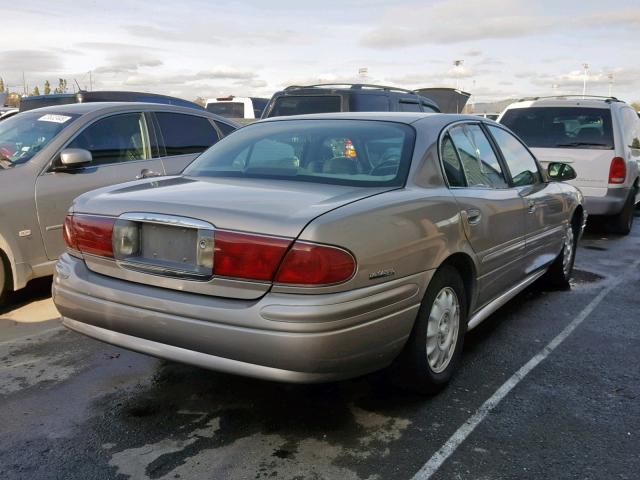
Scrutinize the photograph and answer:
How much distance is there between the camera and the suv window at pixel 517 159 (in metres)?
4.57

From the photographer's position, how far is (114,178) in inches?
215

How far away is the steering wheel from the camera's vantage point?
336 centimetres

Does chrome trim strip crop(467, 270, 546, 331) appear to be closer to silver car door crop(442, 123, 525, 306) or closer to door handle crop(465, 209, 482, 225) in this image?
silver car door crop(442, 123, 525, 306)

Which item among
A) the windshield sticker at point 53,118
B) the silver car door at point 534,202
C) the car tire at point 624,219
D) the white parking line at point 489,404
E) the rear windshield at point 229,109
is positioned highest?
the rear windshield at point 229,109

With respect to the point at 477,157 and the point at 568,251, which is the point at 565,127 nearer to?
the point at 568,251

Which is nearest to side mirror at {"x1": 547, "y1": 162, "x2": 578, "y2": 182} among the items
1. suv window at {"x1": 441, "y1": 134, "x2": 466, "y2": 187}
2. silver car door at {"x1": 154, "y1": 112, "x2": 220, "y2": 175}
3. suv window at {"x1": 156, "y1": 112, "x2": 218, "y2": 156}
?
suv window at {"x1": 441, "y1": 134, "x2": 466, "y2": 187}

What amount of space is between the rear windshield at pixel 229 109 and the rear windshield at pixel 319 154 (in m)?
13.7

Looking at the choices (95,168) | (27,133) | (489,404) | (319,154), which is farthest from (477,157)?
(27,133)

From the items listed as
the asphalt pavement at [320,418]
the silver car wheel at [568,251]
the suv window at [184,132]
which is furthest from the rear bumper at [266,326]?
the suv window at [184,132]

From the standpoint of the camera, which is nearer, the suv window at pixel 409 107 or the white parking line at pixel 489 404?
the white parking line at pixel 489 404

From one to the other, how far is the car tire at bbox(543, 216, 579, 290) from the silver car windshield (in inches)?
172

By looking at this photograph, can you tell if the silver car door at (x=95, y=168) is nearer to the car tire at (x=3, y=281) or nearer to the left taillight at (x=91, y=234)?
the car tire at (x=3, y=281)

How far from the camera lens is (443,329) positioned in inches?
133

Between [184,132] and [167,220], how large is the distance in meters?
3.72
